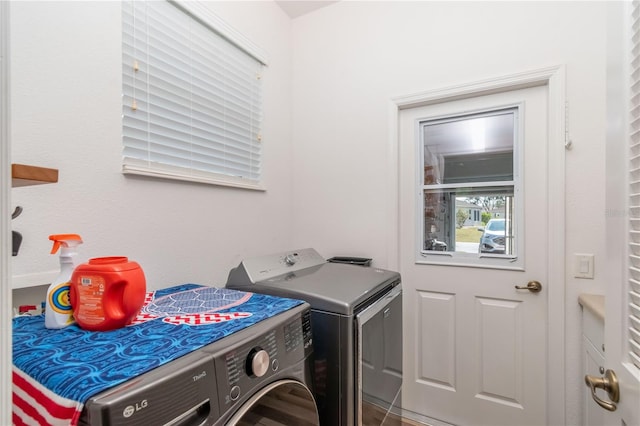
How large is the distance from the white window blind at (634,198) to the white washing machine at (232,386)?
2.62 ft

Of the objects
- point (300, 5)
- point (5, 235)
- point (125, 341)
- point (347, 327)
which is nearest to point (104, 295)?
point (125, 341)

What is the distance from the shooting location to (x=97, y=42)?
47.3 inches

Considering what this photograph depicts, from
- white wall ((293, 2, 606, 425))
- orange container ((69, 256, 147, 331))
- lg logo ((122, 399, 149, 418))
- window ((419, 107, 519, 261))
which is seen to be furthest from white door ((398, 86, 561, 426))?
lg logo ((122, 399, 149, 418))

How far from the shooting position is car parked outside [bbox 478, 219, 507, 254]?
1.83m

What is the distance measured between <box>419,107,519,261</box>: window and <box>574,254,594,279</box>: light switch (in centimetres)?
28

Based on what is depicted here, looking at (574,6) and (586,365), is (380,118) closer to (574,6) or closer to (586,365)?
(574,6)

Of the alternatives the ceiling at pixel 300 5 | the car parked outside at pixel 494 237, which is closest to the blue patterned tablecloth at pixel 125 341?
the car parked outside at pixel 494 237

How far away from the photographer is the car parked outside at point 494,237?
1825 millimetres

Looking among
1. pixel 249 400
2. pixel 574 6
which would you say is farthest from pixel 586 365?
pixel 574 6

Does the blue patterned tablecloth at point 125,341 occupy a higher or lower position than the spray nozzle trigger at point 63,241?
lower

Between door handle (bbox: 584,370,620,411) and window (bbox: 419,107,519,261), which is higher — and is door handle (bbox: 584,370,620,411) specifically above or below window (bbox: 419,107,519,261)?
below

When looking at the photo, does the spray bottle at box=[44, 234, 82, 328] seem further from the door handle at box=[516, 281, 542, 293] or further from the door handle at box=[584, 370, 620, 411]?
the door handle at box=[516, 281, 542, 293]

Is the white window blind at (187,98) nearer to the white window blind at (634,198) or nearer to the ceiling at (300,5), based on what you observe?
the ceiling at (300,5)

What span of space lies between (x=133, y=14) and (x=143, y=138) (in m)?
0.51
